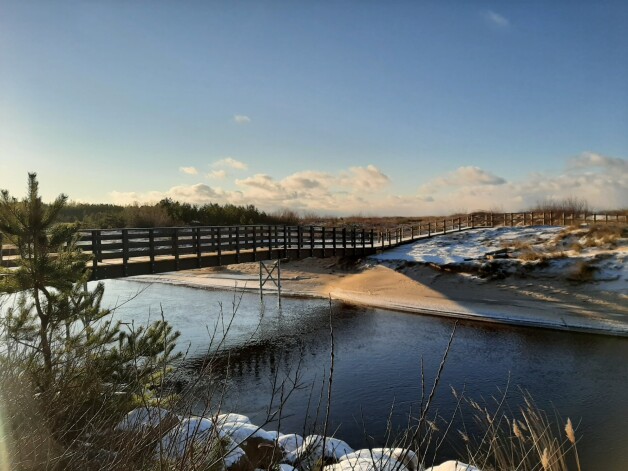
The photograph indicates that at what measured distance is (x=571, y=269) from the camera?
2083cm

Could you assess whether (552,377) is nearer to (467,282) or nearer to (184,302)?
(467,282)

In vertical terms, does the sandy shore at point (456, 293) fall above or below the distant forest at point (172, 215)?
below

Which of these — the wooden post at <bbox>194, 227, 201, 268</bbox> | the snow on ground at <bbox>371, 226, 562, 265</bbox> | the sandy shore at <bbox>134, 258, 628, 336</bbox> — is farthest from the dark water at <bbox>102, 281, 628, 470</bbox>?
the snow on ground at <bbox>371, 226, 562, 265</bbox>

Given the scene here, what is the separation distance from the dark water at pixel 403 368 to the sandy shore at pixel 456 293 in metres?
1.14

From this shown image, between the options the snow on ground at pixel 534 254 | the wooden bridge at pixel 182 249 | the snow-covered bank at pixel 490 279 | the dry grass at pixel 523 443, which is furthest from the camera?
the snow on ground at pixel 534 254

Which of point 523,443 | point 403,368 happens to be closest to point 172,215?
point 403,368

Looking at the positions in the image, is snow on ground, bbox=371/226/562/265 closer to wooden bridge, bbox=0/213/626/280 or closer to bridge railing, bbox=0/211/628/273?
wooden bridge, bbox=0/213/626/280

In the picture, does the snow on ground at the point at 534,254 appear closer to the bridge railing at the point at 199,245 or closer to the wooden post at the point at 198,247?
the bridge railing at the point at 199,245

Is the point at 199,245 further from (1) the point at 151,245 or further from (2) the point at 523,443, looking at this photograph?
(2) the point at 523,443

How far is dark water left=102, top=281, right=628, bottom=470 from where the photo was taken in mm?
8773

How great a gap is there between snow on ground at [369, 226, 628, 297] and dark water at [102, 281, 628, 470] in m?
6.13

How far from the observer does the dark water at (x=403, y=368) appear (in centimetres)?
877

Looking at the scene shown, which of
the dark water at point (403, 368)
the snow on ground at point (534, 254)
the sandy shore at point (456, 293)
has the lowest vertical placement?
the dark water at point (403, 368)

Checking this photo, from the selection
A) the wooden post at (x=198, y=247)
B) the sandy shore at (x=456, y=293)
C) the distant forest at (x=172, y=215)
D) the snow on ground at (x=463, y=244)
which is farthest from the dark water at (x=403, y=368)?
the distant forest at (x=172, y=215)
